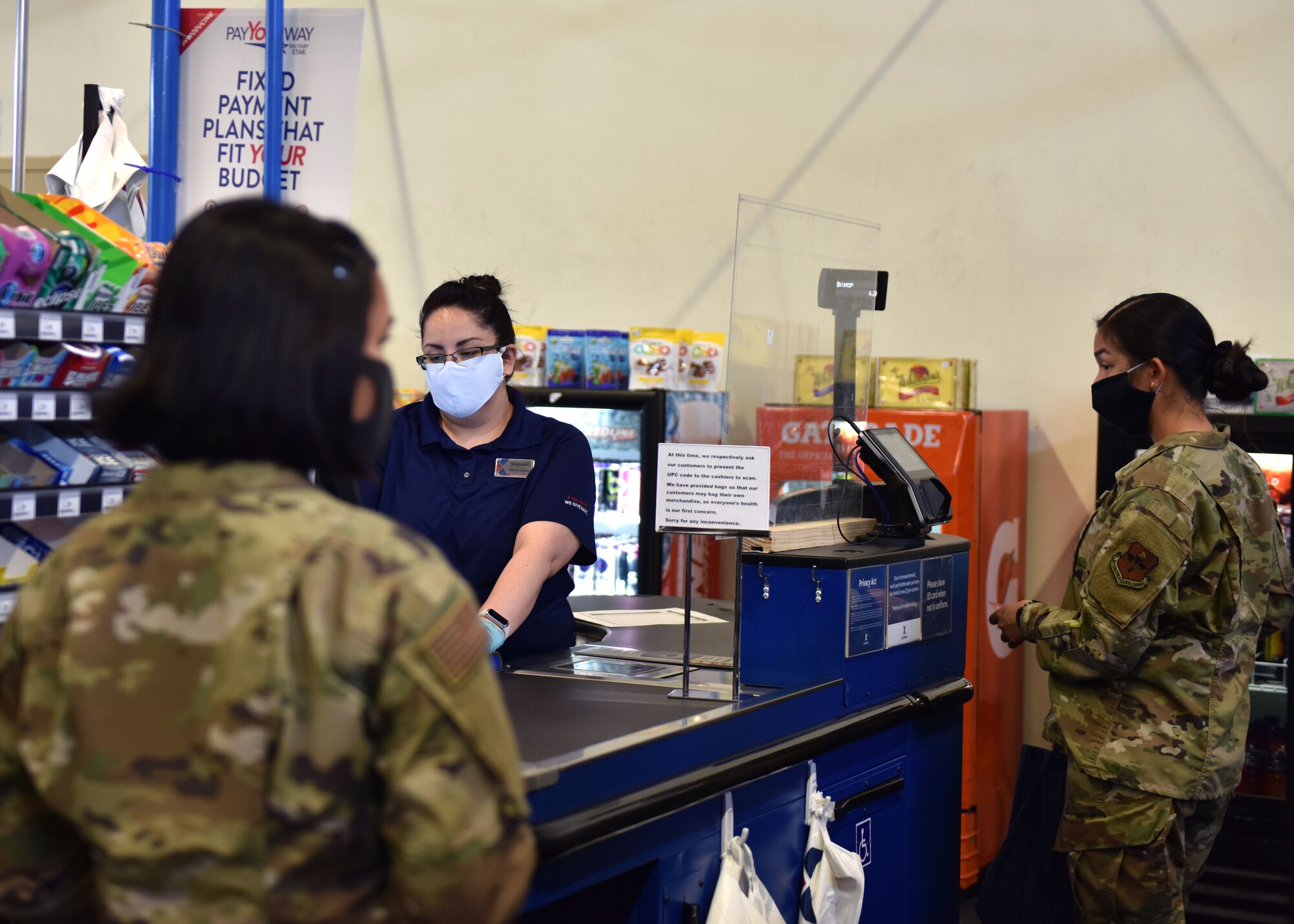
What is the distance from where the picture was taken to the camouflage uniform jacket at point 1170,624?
8.56ft

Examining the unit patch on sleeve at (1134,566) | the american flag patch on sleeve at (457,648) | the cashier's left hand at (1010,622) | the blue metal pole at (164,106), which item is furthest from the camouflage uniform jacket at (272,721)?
the blue metal pole at (164,106)

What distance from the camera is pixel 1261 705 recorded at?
4.28 metres

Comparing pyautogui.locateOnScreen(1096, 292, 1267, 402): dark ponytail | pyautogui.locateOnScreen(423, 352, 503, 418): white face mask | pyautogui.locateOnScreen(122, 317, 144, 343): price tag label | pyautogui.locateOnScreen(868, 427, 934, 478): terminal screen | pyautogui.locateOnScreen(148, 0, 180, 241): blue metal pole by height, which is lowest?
pyautogui.locateOnScreen(868, 427, 934, 478): terminal screen

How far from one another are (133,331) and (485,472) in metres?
0.96

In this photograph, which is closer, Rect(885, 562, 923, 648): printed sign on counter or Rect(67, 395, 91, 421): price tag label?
Rect(67, 395, 91, 421): price tag label

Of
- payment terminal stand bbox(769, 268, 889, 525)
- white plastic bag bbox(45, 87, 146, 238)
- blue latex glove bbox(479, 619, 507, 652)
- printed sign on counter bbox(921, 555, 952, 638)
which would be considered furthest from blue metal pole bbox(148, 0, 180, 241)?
printed sign on counter bbox(921, 555, 952, 638)

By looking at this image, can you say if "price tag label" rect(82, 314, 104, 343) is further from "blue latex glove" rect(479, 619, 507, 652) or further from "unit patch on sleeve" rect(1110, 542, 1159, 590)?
"unit patch on sleeve" rect(1110, 542, 1159, 590)

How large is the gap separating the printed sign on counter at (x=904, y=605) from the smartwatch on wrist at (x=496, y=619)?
87 centimetres

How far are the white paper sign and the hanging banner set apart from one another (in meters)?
1.90

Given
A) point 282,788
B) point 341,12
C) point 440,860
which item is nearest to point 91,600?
point 282,788

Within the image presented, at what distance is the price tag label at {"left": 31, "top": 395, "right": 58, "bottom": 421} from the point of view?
1955 millimetres

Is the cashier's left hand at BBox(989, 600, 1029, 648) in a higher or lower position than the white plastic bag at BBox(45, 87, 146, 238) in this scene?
lower

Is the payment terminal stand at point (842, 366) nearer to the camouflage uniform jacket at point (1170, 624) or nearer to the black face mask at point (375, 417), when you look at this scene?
the camouflage uniform jacket at point (1170, 624)

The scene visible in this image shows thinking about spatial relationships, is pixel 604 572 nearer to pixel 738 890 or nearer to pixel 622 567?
pixel 622 567
